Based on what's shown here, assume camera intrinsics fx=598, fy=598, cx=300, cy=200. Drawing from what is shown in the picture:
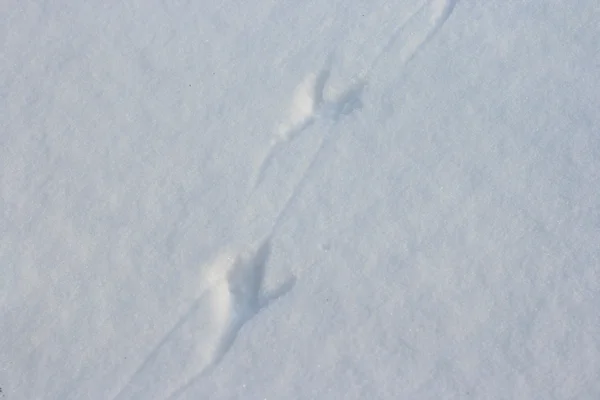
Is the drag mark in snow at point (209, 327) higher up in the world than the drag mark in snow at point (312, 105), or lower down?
lower down

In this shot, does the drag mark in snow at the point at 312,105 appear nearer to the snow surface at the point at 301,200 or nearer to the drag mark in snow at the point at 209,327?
the snow surface at the point at 301,200

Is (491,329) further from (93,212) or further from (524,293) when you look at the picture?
(93,212)

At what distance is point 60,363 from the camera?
164 centimetres

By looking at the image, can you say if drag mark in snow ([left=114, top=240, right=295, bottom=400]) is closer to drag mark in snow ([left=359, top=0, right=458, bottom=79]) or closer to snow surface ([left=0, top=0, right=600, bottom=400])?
snow surface ([left=0, top=0, right=600, bottom=400])

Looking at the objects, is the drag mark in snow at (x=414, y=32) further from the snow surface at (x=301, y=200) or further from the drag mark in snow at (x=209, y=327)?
the drag mark in snow at (x=209, y=327)

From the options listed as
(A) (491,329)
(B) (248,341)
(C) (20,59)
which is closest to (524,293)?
(A) (491,329)

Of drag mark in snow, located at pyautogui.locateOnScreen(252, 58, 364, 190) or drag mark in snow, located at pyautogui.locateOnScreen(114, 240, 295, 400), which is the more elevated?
drag mark in snow, located at pyautogui.locateOnScreen(252, 58, 364, 190)

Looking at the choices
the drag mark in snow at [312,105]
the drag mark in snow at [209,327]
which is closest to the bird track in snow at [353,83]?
the drag mark in snow at [312,105]

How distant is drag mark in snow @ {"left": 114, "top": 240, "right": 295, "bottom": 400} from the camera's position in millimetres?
1608

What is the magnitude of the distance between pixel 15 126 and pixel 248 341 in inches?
40.6

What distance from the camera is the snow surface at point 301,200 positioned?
1.56m

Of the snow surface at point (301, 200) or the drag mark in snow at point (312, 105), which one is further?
the drag mark in snow at point (312, 105)

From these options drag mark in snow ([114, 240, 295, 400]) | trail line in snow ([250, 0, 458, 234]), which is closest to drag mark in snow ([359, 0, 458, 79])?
trail line in snow ([250, 0, 458, 234])

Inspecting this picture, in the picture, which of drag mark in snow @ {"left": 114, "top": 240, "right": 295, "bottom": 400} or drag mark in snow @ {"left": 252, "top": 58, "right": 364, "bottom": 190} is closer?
drag mark in snow @ {"left": 114, "top": 240, "right": 295, "bottom": 400}
